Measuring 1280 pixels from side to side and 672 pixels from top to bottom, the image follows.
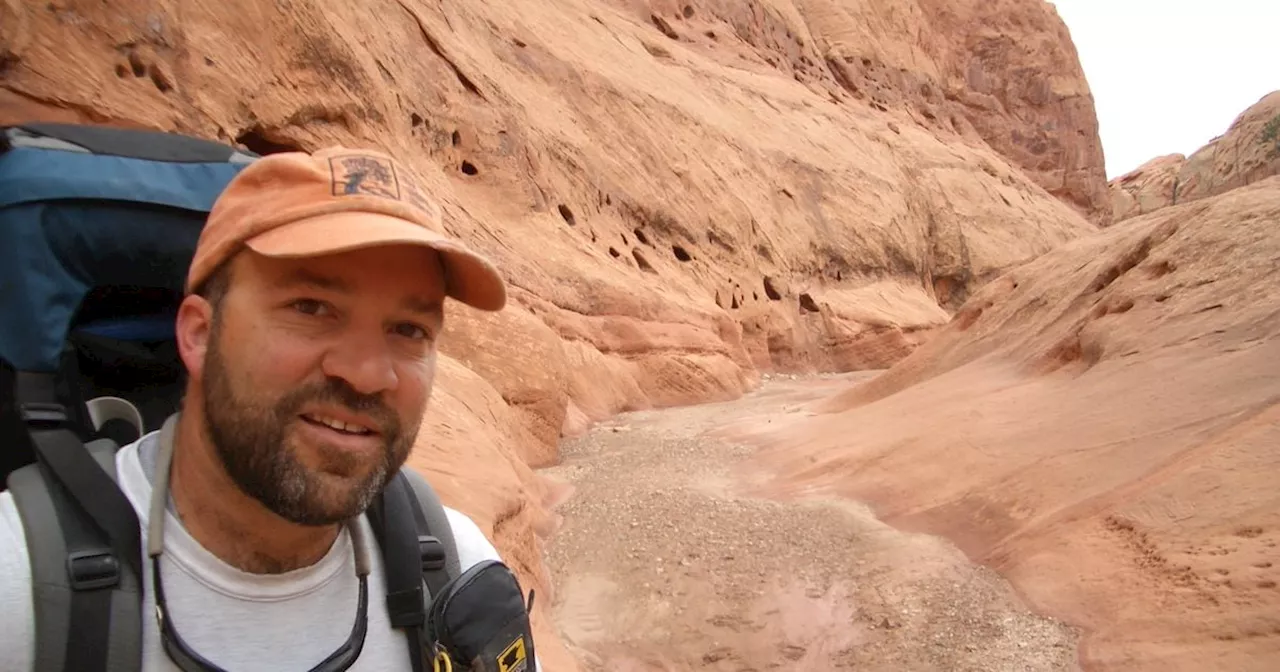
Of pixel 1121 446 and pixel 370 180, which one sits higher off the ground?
pixel 370 180

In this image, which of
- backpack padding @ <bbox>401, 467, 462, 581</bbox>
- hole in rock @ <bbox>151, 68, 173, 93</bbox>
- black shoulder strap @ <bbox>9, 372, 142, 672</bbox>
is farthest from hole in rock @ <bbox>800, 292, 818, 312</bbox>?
black shoulder strap @ <bbox>9, 372, 142, 672</bbox>

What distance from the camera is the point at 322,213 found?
1.41 metres

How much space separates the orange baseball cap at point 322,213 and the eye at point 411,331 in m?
0.13

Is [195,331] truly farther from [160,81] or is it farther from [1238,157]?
[1238,157]

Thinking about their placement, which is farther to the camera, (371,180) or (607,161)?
(607,161)

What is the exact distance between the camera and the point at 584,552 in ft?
19.6

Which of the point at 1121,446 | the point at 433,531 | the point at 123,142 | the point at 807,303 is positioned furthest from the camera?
the point at 807,303

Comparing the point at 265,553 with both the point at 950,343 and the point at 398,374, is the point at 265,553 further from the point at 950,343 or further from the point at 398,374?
the point at 950,343

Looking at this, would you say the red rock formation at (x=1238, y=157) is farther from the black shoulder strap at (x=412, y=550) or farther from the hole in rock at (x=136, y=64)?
the black shoulder strap at (x=412, y=550)

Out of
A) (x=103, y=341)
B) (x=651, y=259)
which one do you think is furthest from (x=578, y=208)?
(x=103, y=341)

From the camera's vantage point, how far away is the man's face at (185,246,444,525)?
1363 millimetres

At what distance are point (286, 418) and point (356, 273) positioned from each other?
242 millimetres

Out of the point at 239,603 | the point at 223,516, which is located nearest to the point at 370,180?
the point at 223,516

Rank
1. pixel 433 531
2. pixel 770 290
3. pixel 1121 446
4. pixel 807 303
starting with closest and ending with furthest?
pixel 433 531, pixel 1121 446, pixel 770 290, pixel 807 303
